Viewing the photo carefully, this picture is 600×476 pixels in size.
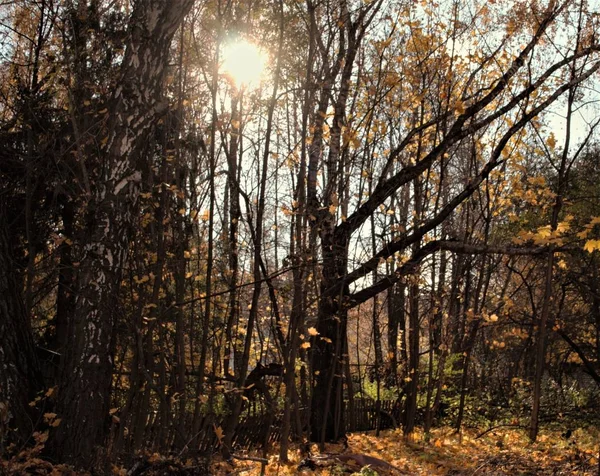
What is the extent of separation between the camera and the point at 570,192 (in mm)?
12938

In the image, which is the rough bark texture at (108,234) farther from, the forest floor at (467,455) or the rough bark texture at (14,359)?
the forest floor at (467,455)

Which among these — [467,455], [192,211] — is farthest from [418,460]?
[192,211]

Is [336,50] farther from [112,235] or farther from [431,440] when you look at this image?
[431,440]

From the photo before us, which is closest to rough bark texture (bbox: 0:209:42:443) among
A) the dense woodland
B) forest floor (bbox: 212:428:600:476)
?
the dense woodland

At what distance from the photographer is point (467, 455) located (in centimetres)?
768

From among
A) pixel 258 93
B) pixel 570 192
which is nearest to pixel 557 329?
pixel 570 192

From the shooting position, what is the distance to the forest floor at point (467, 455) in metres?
5.94

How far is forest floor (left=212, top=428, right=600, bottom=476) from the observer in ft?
19.5

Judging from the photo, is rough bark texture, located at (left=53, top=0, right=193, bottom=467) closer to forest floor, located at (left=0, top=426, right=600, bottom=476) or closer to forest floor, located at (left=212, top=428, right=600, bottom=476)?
forest floor, located at (left=0, top=426, right=600, bottom=476)

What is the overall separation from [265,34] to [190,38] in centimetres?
91

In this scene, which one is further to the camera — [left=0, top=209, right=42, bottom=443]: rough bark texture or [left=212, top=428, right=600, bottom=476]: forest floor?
[left=212, top=428, right=600, bottom=476]: forest floor

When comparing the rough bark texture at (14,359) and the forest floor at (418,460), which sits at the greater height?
the rough bark texture at (14,359)

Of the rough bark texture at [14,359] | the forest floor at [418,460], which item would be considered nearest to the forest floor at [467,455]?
the forest floor at [418,460]

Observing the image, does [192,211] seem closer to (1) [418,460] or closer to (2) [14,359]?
(2) [14,359]
